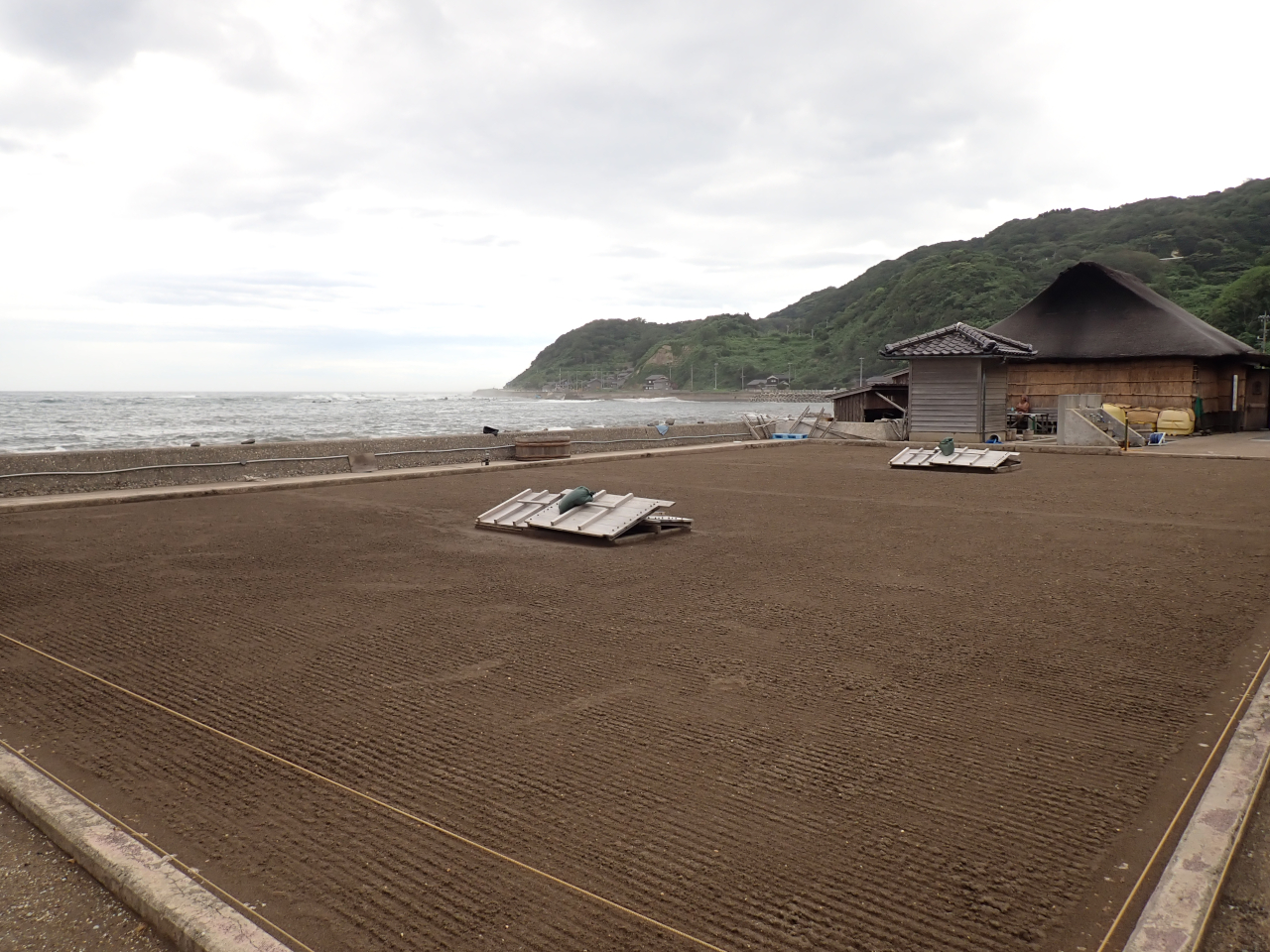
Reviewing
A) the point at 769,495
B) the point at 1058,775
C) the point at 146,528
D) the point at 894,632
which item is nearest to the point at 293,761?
the point at 1058,775

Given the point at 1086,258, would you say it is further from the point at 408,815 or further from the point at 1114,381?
the point at 408,815

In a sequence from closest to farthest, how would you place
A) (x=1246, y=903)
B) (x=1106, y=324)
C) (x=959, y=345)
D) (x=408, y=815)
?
(x=1246, y=903)
(x=408, y=815)
(x=959, y=345)
(x=1106, y=324)

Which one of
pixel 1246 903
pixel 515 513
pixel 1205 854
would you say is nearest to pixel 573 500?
pixel 515 513

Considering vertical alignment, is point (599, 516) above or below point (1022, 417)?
below

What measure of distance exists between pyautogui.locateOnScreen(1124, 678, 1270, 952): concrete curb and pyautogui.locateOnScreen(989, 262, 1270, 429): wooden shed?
A: 28621 mm

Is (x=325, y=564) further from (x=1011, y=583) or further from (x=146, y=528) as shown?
(x=1011, y=583)

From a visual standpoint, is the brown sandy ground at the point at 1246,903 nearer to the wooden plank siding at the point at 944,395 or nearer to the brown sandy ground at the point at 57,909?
the brown sandy ground at the point at 57,909

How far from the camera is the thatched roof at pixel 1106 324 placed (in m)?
28.0

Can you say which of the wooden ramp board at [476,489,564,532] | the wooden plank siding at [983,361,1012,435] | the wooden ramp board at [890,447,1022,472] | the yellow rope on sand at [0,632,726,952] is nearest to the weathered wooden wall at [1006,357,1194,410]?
the wooden plank siding at [983,361,1012,435]

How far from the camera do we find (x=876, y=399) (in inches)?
1302

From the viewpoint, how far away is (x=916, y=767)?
3.76 metres

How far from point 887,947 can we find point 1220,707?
3.10 metres

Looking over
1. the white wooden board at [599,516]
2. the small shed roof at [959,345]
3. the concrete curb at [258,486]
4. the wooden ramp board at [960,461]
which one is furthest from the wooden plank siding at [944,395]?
the white wooden board at [599,516]

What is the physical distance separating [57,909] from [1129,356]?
106 feet
